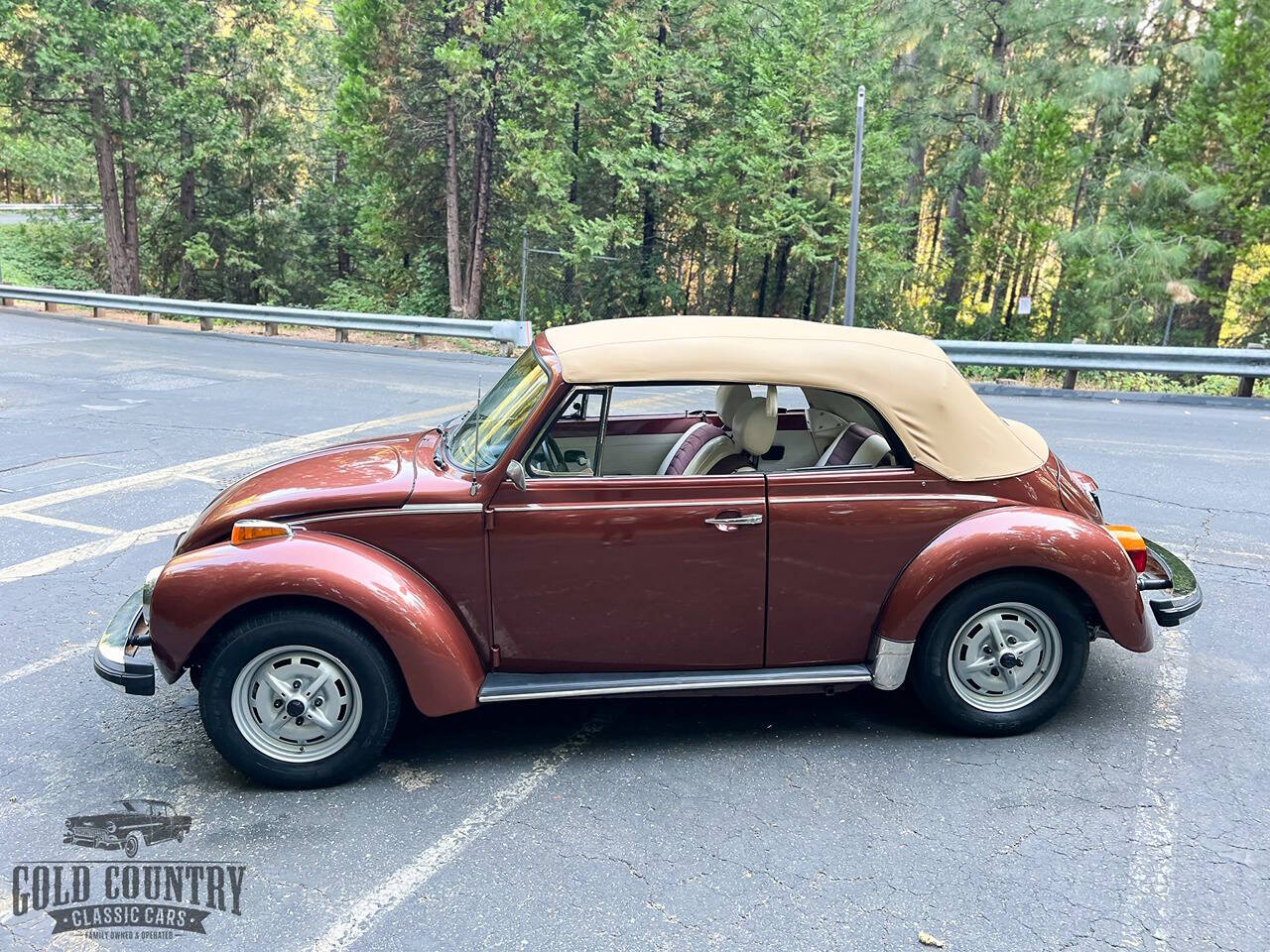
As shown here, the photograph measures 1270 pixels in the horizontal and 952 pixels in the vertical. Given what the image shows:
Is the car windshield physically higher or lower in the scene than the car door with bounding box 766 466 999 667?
higher

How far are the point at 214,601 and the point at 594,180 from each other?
85.5 ft

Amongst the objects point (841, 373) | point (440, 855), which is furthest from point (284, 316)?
point (440, 855)

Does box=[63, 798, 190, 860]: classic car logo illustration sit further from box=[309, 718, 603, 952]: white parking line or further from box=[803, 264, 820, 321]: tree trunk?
box=[803, 264, 820, 321]: tree trunk

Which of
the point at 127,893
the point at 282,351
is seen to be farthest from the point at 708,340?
the point at 282,351

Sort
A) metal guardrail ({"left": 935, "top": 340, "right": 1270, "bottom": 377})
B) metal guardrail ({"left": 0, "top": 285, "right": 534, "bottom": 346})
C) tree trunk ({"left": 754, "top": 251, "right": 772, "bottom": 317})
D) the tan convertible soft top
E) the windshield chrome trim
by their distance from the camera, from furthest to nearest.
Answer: tree trunk ({"left": 754, "top": 251, "right": 772, "bottom": 317}) → metal guardrail ({"left": 0, "top": 285, "right": 534, "bottom": 346}) → metal guardrail ({"left": 935, "top": 340, "right": 1270, "bottom": 377}) → the tan convertible soft top → the windshield chrome trim

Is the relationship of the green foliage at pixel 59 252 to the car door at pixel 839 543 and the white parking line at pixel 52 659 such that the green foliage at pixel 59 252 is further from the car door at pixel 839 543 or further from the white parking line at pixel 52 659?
the car door at pixel 839 543

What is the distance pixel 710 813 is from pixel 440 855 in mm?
968

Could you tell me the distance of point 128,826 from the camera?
3.20m

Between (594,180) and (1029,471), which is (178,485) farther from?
(594,180)

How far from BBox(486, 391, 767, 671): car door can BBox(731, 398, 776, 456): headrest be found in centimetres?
30

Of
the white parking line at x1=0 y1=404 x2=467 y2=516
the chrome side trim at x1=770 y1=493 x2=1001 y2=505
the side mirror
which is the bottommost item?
the white parking line at x1=0 y1=404 x2=467 y2=516

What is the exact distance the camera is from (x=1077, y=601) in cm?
Result: 379

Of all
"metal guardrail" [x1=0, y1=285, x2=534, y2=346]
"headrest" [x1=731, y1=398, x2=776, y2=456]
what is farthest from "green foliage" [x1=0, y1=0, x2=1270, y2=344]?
"headrest" [x1=731, y1=398, x2=776, y2=456]

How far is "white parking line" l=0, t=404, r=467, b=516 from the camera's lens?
23.0 ft
